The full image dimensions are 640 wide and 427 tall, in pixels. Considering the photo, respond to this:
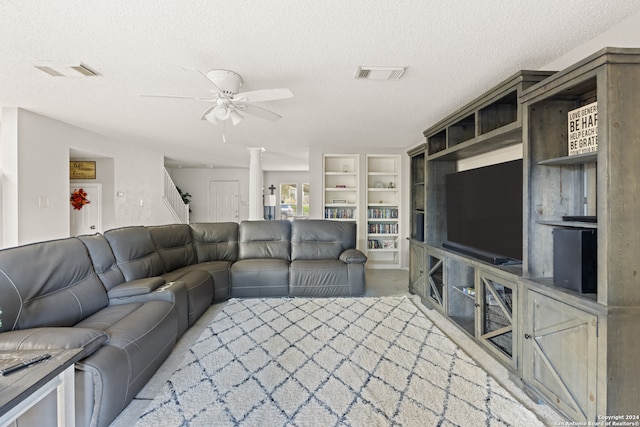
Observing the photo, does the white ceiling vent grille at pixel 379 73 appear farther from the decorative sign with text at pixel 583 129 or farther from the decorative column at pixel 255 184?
the decorative column at pixel 255 184

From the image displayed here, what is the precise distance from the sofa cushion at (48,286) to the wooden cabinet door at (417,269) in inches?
129

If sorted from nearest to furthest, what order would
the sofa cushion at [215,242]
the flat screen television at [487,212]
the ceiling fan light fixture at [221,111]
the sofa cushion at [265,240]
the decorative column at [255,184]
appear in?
1. the flat screen television at [487,212]
2. the ceiling fan light fixture at [221,111]
3. the sofa cushion at [215,242]
4. the sofa cushion at [265,240]
5. the decorative column at [255,184]

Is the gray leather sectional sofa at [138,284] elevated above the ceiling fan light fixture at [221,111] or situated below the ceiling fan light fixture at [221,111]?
below

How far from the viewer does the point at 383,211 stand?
5.55m

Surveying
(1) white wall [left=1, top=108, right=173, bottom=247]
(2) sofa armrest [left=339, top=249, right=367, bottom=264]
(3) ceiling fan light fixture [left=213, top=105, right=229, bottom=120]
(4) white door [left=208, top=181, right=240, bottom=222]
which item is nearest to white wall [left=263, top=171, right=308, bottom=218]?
(4) white door [left=208, top=181, right=240, bottom=222]

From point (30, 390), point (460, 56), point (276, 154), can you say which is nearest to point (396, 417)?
point (30, 390)

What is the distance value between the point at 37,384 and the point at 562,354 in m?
2.49

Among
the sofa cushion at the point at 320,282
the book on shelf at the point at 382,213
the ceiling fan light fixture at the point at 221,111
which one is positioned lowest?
the sofa cushion at the point at 320,282

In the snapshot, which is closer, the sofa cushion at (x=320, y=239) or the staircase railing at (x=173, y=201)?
the sofa cushion at (x=320, y=239)

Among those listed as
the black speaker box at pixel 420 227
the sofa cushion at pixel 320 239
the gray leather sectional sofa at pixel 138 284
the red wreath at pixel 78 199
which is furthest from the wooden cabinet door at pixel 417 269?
the red wreath at pixel 78 199

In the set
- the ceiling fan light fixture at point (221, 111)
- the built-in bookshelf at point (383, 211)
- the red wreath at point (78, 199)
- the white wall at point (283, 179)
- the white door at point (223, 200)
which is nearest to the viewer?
the ceiling fan light fixture at point (221, 111)

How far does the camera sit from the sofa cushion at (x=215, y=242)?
4.05 m

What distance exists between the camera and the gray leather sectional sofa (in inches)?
56.9

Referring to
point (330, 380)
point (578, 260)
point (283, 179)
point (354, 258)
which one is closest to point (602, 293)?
point (578, 260)
